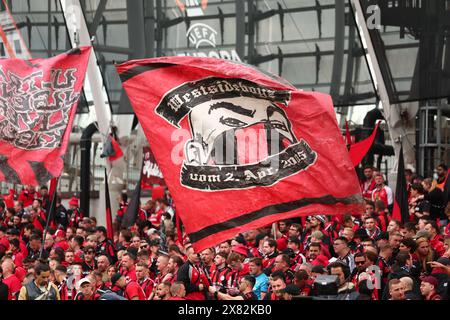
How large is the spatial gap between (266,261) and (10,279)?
147 inches

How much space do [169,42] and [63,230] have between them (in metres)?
4.52

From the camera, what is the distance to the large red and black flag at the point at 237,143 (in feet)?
44.4

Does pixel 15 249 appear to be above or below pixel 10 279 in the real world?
below

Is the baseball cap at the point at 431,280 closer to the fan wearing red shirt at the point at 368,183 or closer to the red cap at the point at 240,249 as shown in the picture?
the red cap at the point at 240,249

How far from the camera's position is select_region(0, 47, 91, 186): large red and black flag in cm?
1791

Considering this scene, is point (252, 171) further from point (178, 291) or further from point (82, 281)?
point (82, 281)

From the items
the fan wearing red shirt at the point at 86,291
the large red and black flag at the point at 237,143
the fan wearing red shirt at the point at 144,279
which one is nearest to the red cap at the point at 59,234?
the fan wearing red shirt at the point at 144,279

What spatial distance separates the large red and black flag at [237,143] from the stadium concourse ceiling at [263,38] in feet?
32.3

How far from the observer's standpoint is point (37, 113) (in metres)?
18.3

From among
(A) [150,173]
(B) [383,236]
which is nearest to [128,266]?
(B) [383,236]

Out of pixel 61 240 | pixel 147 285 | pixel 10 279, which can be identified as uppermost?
pixel 147 285

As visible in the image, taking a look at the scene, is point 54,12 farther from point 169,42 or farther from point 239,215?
point 239,215

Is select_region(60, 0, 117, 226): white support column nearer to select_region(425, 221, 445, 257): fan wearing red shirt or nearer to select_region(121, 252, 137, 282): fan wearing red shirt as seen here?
select_region(121, 252, 137, 282): fan wearing red shirt
